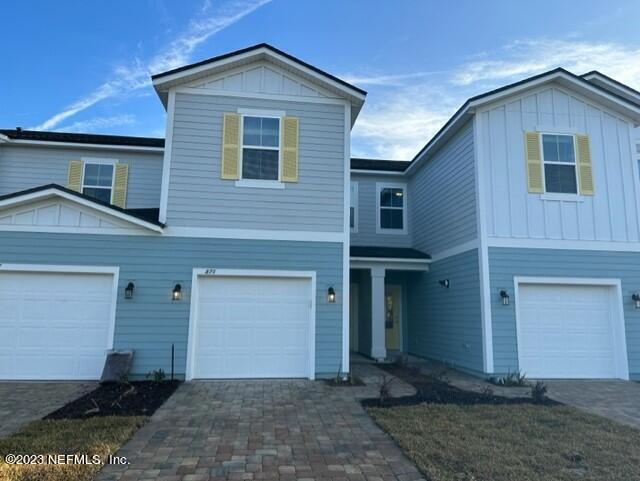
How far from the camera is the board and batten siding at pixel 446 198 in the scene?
9336 mm

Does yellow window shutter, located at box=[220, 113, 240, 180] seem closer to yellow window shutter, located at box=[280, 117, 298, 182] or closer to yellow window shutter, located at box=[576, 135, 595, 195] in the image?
yellow window shutter, located at box=[280, 117, 298, 182]

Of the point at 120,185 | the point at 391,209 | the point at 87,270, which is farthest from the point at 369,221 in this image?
the point at 87,270

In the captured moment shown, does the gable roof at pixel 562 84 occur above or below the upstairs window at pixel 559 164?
above

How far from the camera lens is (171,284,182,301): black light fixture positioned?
796 centimetres

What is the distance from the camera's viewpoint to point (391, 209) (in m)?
13.3

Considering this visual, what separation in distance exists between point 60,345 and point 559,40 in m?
13.8

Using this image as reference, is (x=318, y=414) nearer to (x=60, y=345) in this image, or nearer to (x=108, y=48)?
(x=60, y=345)

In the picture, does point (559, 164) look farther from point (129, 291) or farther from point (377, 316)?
point (129, 291)

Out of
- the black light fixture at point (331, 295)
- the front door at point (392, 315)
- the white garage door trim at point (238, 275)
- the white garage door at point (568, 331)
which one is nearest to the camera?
the white garage door trim at point (238, 275)

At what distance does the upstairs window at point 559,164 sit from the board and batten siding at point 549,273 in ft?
4.63

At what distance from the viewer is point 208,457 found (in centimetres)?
406

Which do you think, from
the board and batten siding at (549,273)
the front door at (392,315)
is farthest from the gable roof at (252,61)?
the front door at (392,315)

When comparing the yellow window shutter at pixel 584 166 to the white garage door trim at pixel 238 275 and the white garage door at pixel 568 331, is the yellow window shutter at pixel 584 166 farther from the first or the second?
the white garage door trim at pixel 238 275

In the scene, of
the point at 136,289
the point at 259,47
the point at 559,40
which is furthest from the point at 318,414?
the point at 559,40
